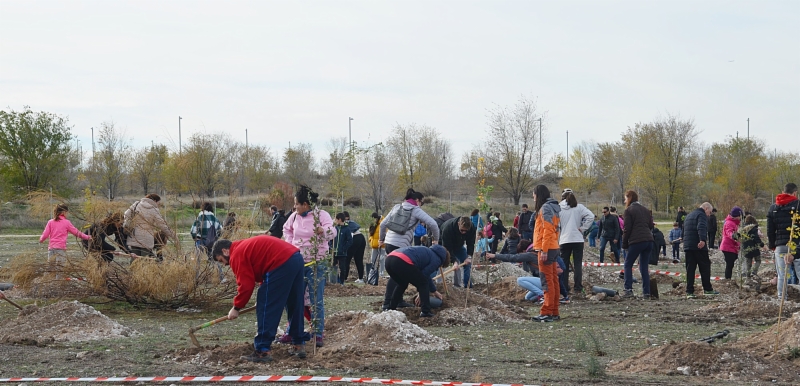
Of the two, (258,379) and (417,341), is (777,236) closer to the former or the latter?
(417,341)

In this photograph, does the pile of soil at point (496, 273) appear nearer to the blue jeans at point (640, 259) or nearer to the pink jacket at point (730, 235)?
the blue jeans at point (640, 259)

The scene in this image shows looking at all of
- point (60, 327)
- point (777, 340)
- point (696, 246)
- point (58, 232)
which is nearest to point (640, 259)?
point (696, 246)

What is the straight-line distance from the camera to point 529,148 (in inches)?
2343

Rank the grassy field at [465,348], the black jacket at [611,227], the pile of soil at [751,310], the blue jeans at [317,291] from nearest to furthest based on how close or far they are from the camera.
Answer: the grassy field at [465,348] < the blue jeans at [317,291] < the pile of soil at [751,310] < the black jacket at [611,227]

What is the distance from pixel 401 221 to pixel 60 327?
4876 millimetres

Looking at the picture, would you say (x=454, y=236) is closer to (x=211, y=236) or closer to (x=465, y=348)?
(x=211, y=236)

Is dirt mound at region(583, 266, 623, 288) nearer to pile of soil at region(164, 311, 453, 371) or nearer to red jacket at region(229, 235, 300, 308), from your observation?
pile of soil at region(164, 311, 453, 371)

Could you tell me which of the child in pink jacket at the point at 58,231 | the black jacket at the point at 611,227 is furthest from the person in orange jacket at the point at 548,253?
the black jacket at the point at 611,227

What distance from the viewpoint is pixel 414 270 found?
1039 centimetres

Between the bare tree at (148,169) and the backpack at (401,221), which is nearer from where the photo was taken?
the backpack at (401,221)

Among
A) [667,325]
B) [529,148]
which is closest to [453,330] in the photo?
[667,325]

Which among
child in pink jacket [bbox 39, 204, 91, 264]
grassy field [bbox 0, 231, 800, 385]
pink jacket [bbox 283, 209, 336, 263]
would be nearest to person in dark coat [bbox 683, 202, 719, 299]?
grassy field [bbox 0, 231, 800, 385]

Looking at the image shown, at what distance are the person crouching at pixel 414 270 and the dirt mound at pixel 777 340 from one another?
399 centimetres

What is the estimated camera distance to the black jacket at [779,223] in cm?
1183
